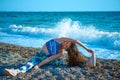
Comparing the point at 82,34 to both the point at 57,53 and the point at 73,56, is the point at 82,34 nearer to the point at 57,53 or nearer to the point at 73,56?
the point at 73,56

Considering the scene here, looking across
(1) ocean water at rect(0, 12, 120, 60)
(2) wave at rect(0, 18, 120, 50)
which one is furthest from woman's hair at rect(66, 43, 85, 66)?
(2) wave at rect(0, 18, 120, 50)

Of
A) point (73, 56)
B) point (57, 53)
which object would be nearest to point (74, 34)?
point (73, 56)

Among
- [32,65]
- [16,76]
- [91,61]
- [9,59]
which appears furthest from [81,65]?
[9,59]

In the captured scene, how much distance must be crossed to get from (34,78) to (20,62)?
5.02 ft

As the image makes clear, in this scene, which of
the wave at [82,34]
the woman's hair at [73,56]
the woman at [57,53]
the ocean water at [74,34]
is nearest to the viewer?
the woman at [57,53]

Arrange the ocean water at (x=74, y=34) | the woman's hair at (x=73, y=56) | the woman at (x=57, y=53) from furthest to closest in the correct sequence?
the ocean water at (x=74, y=34) < the woman's hair at (x=73, y=56) < the woman at (x=57, y=53)

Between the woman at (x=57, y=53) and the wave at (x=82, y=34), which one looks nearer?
the woman at (x=57, y=53)

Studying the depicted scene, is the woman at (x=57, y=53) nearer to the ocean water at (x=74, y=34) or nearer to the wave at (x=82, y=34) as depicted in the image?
the ocean water at (x=74, y=34)

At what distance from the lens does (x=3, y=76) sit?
4.66 metres

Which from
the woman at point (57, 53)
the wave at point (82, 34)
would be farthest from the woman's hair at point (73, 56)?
the wave at point (82, 34)


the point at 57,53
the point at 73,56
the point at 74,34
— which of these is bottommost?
the point at 74,34

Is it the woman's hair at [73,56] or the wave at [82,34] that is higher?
the woman's hair at [73,56]

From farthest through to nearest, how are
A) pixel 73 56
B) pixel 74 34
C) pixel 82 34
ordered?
pixel 74 34 < pixel 82 34 < pixel 73 56

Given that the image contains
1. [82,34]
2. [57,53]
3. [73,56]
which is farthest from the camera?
[82,34]
